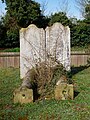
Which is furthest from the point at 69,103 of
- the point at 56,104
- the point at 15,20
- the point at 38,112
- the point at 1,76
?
the point at 15,20

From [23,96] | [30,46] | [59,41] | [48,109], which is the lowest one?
[48,109]

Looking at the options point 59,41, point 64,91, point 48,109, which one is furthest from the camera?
point 59,41

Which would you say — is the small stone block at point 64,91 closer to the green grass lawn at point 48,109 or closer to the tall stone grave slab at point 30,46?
the green grass lawn at point 48,109

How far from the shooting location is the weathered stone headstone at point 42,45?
12383mm

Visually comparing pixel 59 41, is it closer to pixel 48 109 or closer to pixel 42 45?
pixel 42 45

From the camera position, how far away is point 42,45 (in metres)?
12.5

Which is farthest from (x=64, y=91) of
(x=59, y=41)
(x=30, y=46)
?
(x=59, y=41)

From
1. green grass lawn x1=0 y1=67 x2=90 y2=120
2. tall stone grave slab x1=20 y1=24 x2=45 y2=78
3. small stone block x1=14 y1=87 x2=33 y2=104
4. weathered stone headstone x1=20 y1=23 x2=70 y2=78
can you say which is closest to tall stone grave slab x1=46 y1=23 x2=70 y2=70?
weathered stone headstone x1=20 y1=23 x2=70 y2=78

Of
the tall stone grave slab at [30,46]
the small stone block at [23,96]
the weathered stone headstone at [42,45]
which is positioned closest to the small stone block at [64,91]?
the small stone block at [23,96]

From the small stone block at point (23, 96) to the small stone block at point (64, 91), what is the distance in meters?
0.73

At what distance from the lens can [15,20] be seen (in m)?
26.3

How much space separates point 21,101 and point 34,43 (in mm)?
4744

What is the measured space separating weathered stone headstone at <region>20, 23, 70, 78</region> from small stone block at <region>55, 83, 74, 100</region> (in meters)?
3.87

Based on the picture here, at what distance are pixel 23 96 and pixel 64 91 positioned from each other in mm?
1066
